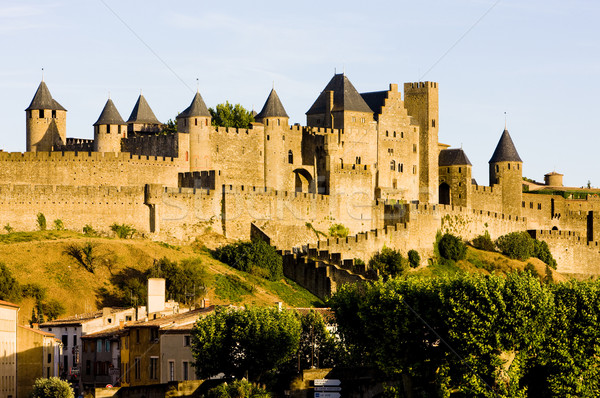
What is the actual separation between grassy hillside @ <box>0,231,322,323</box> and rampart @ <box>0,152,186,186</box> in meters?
6.53

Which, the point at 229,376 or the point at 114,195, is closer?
the point at 229,376

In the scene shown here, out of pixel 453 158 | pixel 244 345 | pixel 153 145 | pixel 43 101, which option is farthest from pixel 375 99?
pixel 244 345

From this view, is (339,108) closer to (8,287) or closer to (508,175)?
(508,175)

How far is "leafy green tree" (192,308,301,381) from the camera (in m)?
62.6

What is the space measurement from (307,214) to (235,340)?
119 feet

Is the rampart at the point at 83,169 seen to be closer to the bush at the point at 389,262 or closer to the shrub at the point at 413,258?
the bush at the point at 389,262

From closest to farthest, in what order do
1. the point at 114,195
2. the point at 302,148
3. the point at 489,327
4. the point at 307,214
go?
1. the point at 489,327
2. the point at 114,195
3. the point at 307,214
4. the point at 302,148

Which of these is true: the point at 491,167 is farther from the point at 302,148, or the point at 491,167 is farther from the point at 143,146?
the point at 143,146

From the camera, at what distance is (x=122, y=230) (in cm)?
8969

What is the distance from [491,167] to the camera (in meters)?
120

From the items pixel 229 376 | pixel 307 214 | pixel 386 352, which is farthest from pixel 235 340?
pixel 307 214

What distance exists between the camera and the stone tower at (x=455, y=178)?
376ft

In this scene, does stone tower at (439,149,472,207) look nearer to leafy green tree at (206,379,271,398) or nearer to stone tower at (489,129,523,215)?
stone tower at (489,129,523,215)

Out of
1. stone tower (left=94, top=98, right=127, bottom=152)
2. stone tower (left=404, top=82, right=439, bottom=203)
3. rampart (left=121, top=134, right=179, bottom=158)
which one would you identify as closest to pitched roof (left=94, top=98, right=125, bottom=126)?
stone tower (left=94, top=98, right=127, bottom=152)
